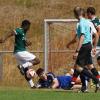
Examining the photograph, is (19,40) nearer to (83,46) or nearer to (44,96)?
(83,46)

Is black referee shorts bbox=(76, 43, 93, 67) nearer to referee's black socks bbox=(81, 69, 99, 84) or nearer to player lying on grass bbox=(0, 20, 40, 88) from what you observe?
referee's black socks bbox=(81, 69, 99, 84)

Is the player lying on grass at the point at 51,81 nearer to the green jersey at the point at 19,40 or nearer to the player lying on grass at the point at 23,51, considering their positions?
the player lying on grass at the point at 23,51

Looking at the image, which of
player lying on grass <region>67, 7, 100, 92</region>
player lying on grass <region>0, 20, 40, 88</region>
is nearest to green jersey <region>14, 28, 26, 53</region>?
player lying on grass <region>0, 20, 40, 88</region>

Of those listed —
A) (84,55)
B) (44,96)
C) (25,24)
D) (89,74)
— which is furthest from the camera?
(25,24)

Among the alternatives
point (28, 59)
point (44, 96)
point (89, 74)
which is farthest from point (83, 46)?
Result: point (28, 59)

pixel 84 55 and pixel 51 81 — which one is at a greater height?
pixel 84 55

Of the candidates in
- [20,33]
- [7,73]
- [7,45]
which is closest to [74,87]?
[20,33]

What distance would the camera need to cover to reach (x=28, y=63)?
18.4 meters

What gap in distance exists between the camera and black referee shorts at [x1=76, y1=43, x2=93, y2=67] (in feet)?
52.0

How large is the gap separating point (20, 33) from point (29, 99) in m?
4.91

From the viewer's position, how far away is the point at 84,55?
1588 centimetres

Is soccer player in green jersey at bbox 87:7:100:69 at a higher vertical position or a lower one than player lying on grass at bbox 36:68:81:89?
higher

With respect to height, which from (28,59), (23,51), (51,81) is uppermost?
(23,51)

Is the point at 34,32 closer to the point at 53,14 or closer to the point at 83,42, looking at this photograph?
the point at 53,14
